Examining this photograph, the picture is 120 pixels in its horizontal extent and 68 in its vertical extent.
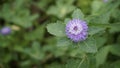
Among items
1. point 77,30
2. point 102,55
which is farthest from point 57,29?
point 102,55

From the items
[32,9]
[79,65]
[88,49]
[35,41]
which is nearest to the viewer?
[88,49]

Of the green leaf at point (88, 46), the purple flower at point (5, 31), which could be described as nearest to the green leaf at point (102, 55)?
the green leaf at point (88, 46)

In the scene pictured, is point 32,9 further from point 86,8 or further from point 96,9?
point 96,9

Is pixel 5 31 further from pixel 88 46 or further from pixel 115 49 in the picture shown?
Result: pixel 88 46

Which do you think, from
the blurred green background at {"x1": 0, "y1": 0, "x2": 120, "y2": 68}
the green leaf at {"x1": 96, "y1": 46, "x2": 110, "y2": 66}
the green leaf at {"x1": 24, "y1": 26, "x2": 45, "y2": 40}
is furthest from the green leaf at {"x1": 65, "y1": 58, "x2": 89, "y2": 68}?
the green leaf at {"x1": 24, "y1": 26, "x2": 45, "y2": 40}

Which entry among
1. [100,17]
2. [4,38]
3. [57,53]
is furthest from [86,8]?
[100,17]

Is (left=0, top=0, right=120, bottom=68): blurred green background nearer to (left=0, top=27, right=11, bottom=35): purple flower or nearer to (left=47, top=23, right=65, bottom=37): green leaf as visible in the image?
(left=0, top=27, right=11, bottom=35): purple flower
